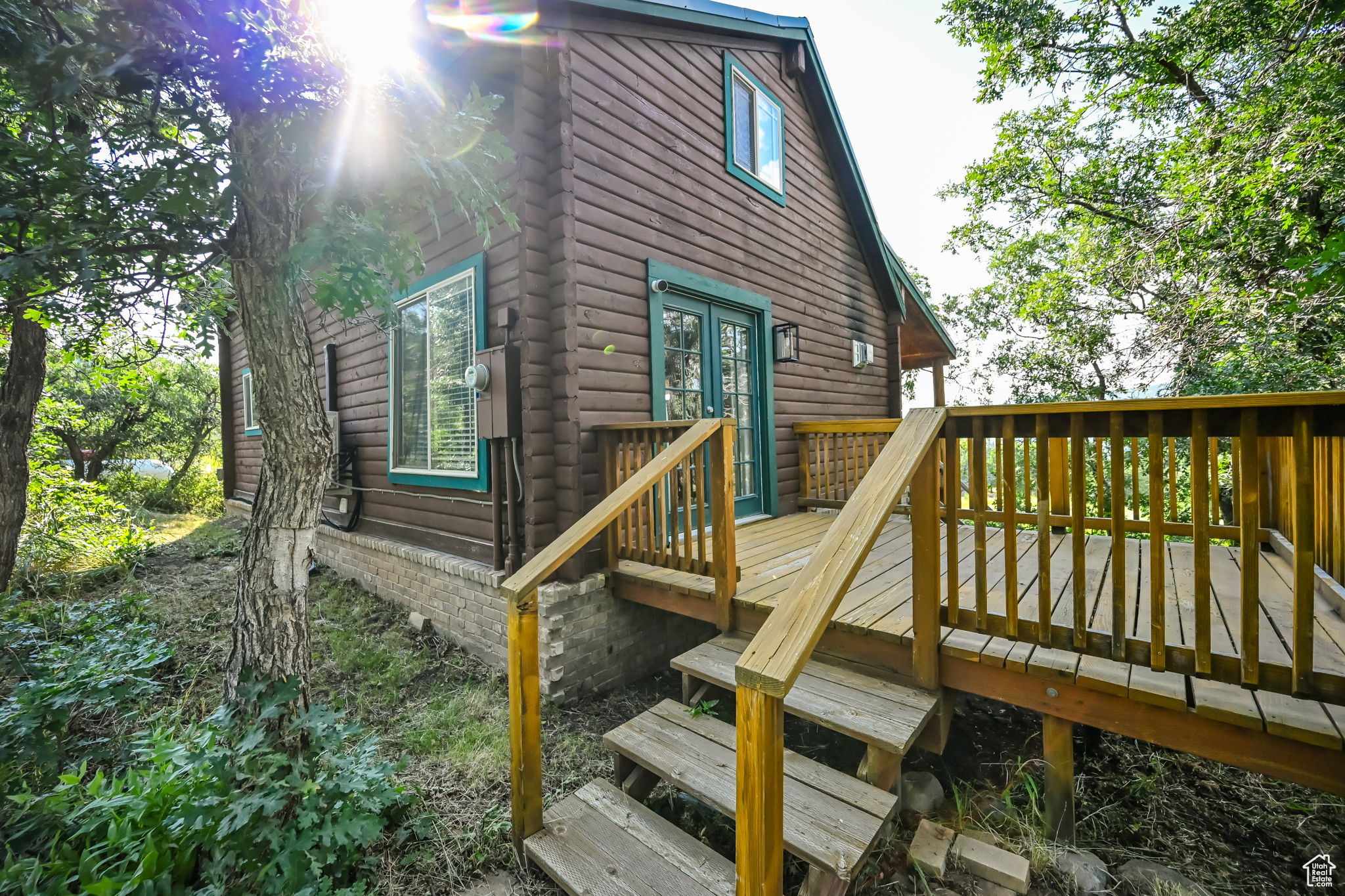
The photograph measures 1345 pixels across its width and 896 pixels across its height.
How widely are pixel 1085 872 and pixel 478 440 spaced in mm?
3673

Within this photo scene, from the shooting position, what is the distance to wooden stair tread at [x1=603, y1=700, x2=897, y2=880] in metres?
1.62

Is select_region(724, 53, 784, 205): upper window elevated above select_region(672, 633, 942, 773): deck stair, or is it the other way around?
select_region(724, 53, 784, 205): upper window

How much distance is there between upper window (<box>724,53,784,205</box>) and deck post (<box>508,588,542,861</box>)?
175 inches

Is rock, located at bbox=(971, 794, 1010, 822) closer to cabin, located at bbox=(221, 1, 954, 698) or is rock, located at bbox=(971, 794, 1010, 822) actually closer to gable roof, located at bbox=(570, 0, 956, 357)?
cabin, located at bbox=(221, 1, 954, 698)

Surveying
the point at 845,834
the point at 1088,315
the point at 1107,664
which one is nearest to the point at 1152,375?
the point at 1088,315

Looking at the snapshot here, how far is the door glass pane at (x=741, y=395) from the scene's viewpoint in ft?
15.7

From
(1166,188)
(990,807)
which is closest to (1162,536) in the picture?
(990,807)

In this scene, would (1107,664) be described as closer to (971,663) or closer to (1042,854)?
(971,663)

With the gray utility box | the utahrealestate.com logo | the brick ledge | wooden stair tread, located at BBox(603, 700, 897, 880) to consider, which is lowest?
the utahrealestate.com logo

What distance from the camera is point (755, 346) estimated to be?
511 centimetres

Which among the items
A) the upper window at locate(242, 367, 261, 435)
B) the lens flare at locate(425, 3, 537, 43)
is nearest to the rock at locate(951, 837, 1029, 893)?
the lens flare at locate(425, 3, 537, 43)

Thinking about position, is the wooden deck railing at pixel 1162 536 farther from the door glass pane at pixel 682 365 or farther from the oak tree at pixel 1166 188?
the door glass pane at pixel 682 365

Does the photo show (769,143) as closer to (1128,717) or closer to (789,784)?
(1128,717)

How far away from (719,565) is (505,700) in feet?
4.92
